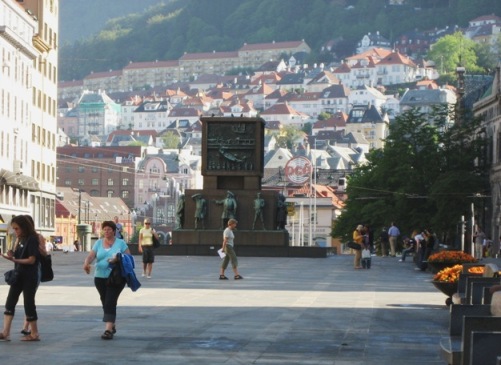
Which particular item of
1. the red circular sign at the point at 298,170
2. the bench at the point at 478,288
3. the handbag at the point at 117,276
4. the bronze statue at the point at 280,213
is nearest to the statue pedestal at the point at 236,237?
the bronze statue at the point at 280,213

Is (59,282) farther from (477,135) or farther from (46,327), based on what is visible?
(477,135)

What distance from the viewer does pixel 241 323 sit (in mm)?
25672

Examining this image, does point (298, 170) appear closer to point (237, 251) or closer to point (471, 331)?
point (237, 251)

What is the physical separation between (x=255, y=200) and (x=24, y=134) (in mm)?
40286

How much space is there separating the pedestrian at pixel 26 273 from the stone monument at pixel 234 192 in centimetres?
4615

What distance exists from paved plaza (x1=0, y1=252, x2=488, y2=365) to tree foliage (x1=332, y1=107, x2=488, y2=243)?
55.1 metres

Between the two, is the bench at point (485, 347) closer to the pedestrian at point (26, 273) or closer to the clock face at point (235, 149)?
the pedestrian at point (26, 273)

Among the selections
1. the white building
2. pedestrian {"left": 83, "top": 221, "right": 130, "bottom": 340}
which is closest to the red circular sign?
the white building

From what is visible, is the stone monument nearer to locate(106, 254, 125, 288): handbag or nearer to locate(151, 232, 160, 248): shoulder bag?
locate(151, 232, 160, 248): shoulder bag

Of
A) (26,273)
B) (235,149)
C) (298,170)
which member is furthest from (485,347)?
(298,170)

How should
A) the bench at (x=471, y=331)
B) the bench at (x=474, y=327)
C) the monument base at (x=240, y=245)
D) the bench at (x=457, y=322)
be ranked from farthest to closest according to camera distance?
the monument base at (x=240, y=245) → the bench at (x=457, y=322) → the bench at (x=474, y=327) → the bench at (x=471, y=331)

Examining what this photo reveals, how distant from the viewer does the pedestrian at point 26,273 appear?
21.7 m

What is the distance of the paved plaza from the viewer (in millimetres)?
20328

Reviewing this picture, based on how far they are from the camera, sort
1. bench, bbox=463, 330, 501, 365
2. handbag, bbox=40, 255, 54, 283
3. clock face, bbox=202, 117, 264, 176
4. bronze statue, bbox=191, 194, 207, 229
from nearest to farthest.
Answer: bench, bbox=463, 330, 501, 365, handbag, bbox=40, 255, 54, 283, bronze statue, bbox=191, 194, 207, 229, clock face, bbox=202, 117, 264, 176
